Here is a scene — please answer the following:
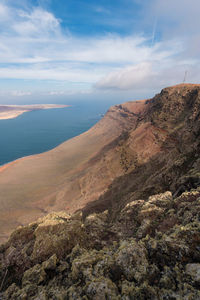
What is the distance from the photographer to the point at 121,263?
18.9 feet

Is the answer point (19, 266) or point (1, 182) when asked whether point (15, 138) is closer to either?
point (1, 182)

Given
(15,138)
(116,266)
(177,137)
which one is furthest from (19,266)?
(15,138)

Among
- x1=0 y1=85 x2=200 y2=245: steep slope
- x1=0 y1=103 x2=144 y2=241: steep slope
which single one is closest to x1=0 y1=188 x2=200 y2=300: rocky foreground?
x1=0 y1=85 x2=200 y2=245: steep slope

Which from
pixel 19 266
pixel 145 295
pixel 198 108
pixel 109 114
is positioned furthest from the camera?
pixel 109 114

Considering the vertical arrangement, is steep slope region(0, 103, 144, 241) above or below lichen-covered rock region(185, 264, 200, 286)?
below

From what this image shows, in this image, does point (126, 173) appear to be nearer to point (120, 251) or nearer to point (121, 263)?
point (120, 251)

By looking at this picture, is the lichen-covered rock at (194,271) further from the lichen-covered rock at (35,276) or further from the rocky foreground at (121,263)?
the lichen-covered rock at (35,276)

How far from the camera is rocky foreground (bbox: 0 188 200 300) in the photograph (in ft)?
15.5

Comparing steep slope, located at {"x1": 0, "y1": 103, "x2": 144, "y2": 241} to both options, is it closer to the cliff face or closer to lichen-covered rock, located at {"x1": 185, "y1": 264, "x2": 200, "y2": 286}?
the cliff face

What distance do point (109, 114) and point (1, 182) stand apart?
293 ft

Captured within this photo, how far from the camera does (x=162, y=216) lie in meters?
8.98

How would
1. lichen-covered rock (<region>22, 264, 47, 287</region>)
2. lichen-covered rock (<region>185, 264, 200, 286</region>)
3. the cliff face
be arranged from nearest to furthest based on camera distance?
1. lichen-covered rock (<region>185, 264, 200, 286</region>)
2. the cliff face
3. lichen-covered rock (<region>22, 264, 47, 287</region>)

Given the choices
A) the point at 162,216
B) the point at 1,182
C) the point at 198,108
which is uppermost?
the point at 198,108

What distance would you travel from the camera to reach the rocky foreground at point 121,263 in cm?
473
